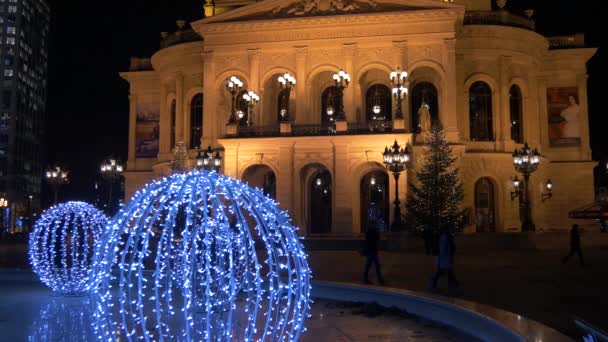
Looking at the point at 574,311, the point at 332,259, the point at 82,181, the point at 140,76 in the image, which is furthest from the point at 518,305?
the point at 82,181

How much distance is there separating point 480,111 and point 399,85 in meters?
10.9

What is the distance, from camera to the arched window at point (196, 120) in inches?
1810

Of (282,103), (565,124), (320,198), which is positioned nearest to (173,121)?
(282,103)

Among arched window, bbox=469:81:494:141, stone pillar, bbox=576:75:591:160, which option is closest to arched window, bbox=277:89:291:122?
arched window, bbox=469:81:494:141

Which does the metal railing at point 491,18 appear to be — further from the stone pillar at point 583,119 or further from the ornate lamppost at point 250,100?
the ornate lamppost at point 250,100

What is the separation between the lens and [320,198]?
136ft

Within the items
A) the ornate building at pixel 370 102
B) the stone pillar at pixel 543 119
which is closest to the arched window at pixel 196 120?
the ornate building at pixel 370 102

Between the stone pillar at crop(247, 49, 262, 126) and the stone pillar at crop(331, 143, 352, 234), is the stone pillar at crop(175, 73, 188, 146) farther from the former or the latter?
the stone pillar at crop(331, 143, 352, 234)

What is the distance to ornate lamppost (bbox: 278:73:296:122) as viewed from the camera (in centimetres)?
3728

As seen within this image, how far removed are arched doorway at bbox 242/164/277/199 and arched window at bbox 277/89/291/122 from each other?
351cm

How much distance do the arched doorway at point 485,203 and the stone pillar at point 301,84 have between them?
11682mm

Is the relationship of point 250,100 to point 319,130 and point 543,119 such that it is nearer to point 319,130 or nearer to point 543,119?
point 319,130

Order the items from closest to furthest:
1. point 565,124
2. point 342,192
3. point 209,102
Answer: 1. point 342,192
2. point 209,102
3. point 565,124

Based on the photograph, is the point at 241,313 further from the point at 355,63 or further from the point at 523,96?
the point at 523,96
